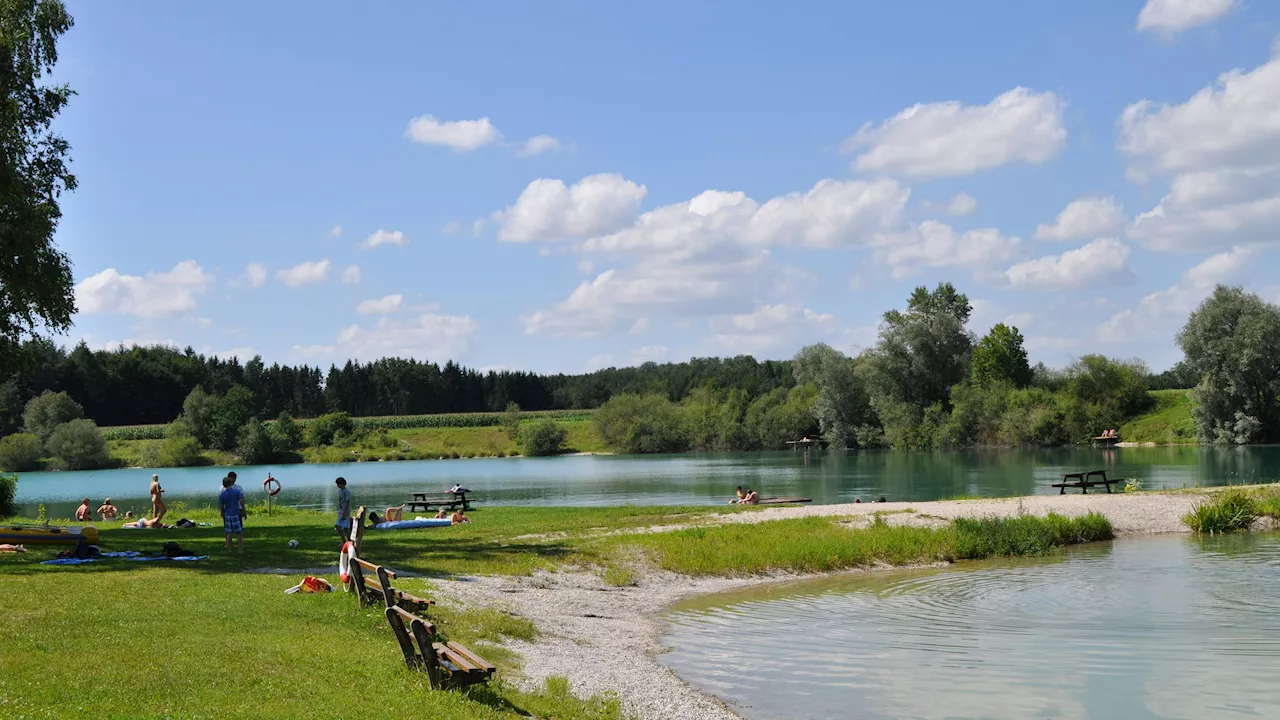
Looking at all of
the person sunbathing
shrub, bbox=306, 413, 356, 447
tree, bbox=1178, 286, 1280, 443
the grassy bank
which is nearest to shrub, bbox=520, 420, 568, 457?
the grassy bank

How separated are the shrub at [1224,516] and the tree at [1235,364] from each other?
5950cm

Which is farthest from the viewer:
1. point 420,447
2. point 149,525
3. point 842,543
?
point 420,447

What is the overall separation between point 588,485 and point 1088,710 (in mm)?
59401

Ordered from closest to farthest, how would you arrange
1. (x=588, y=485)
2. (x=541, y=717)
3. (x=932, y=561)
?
(x=541, y=717) < (x=932, y=561) < (x=588, y=485)

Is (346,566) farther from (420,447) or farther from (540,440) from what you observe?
(420,447)

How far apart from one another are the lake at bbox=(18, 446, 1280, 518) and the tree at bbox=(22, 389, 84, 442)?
17165 mm

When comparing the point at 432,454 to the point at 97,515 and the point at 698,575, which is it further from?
the point at 698,575

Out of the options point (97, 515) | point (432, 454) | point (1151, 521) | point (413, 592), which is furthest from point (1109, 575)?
point (432, 454)

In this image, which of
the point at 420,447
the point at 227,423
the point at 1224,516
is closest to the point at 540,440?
the point at 420,447

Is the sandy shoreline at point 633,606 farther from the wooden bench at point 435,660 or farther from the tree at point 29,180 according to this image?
the tree at point 29,180

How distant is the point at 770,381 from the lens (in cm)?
16925

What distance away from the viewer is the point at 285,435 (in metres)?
140

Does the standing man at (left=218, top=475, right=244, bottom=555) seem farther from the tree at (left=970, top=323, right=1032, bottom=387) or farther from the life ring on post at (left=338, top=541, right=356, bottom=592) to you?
the tree at (left=970, top=323, right=1032, bottom=387)

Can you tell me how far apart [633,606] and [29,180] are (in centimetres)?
2212
